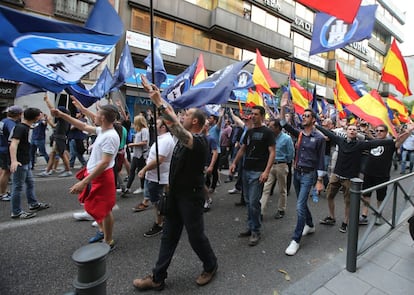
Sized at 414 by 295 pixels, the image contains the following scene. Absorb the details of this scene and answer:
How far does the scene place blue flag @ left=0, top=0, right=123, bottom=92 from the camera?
2.32 m

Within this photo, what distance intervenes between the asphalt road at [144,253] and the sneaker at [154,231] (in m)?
0.09

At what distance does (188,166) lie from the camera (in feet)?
8.16

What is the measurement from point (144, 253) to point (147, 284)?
0.76 metres

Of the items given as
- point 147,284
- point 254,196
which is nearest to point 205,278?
point 147,284

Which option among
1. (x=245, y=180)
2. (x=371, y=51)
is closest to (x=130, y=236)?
(x=245, y=180)

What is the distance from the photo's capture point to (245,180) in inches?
150

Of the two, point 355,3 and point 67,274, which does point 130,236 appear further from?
point 355,3

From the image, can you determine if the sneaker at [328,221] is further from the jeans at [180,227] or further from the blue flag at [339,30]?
the blue flag at [339,30]

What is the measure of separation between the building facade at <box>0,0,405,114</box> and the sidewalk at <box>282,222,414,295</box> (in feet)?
43.4

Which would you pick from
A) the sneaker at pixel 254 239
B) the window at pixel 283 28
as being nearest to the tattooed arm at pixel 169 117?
the sneaker at pixel 254 239

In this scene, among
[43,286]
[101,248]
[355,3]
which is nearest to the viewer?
[101,248]

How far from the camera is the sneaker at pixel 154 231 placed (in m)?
3.77

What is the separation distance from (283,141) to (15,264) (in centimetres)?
456

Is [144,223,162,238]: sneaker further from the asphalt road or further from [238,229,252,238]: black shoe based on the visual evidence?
[238,229,252,238]: black shoe
